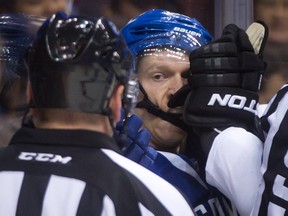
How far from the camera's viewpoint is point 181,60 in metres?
2.25

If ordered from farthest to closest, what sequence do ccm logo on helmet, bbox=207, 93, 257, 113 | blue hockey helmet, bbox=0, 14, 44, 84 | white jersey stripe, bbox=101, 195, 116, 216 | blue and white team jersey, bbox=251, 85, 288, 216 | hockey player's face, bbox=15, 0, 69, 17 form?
hockey player's face, bbox=15, 0, 69, 17 → blue hockey helmet, bbox=0, 14, 44, 84 → ccm logo on helmet, bbox=207, 93, 257, 113 → blue and white team jersey, bbox=251, 85, 288, 216 → white jersey stripe, bbox=101, 195, 116, 216

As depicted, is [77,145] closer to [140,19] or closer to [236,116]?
[236,116]

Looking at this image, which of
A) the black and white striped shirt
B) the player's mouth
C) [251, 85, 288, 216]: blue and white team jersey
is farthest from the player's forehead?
the black and white striped shirt

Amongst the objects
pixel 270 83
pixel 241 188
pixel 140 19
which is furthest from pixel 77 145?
pixel 270 83

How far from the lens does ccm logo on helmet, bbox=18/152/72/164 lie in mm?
1418

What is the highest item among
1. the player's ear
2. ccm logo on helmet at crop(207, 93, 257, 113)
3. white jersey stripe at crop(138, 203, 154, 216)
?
the player's ear

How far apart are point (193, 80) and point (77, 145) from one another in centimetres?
66

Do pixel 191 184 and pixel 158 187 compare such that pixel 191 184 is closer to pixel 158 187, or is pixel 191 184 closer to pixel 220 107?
pixel 220 107

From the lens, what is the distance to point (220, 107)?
197cm

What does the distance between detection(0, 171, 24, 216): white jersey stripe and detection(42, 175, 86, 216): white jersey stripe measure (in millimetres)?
58

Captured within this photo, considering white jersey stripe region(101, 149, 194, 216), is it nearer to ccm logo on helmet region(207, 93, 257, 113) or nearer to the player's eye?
ccm logo on helmet region(207, 93, 257, 113)

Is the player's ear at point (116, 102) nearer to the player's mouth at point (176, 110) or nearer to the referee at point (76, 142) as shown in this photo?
the referee at point (76, 142)

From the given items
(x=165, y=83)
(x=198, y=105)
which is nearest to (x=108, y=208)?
(x=198, y=105)

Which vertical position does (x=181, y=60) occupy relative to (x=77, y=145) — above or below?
below
